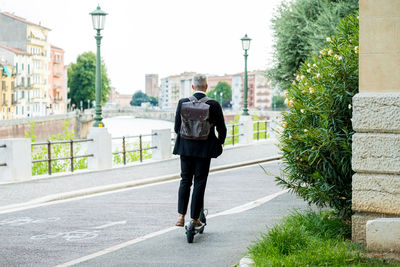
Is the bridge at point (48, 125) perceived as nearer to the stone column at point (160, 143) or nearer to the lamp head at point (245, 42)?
the lamp head at point (245, 42)

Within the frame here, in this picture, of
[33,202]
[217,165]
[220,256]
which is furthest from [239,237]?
[217,165]

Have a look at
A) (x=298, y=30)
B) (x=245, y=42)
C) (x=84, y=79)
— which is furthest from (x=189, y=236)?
(x=84, y=79)

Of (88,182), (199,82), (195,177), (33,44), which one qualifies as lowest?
(88,182)

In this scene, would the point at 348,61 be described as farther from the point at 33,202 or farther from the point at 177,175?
the point at 177,175

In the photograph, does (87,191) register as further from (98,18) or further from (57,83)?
(57,83)

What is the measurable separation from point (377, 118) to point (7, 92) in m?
94.4

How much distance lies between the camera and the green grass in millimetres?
5379

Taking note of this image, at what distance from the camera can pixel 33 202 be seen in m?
10.9

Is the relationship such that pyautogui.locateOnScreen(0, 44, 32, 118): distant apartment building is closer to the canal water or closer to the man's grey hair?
the canal water

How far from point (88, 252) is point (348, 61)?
347 cm

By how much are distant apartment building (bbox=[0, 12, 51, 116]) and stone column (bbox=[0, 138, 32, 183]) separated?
98567mm

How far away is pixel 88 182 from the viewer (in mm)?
13844

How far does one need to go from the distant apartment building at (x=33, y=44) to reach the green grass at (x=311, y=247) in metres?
107

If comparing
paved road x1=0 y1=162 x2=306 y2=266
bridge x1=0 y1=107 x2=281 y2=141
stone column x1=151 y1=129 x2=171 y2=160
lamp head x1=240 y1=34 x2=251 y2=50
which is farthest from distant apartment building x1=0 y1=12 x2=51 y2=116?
paved road x1=0 y1=162 x2=306 y2=266
